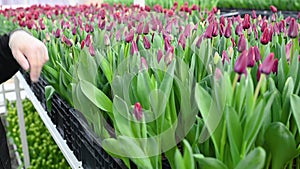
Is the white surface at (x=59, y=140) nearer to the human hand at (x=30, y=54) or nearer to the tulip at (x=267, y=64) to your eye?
the human hand at (x=30, y=54)

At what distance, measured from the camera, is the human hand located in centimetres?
74

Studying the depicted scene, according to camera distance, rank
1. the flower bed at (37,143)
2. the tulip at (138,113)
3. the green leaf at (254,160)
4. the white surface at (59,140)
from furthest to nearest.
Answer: the flower bed at (37,143)
the white surface at (59,140)
the tulip at (138,113)
the green leaf at (254,160)

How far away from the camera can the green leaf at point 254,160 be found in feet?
1.37

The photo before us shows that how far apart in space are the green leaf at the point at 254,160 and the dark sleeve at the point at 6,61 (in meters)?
0.66

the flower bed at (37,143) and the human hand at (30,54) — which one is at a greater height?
the human hand at (30,54)

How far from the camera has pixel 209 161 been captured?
1.57ft

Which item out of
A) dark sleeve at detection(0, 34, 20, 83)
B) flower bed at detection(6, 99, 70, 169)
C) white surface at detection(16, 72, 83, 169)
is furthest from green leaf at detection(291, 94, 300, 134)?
flower bed at detection(6, 99, 70, 169)

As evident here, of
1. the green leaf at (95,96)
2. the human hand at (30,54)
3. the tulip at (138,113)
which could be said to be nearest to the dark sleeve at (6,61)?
the human hand at (30,54)

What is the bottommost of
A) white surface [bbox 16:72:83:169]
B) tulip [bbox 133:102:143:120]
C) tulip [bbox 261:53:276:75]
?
white surface [bbox 16:72:83:169]

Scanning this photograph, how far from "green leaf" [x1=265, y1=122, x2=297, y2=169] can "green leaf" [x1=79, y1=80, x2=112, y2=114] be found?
1.00ft

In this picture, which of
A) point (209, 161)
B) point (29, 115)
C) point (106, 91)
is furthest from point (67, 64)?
point (29, 115)

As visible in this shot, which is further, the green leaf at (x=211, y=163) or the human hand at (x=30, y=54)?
the human hand at (x=30, y=54)

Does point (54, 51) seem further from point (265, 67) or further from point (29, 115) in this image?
point (29, 115)

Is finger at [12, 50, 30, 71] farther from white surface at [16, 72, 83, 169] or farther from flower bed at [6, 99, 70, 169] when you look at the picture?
flower bed at [6, 99, 70, 169]
